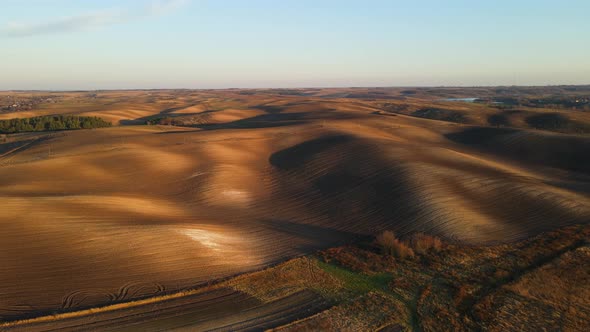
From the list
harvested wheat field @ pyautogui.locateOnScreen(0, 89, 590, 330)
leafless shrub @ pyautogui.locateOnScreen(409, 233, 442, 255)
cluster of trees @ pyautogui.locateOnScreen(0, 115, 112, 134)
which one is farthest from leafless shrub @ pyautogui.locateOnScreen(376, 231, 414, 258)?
cluster of trees @ pyautogui.locateOnScreen(0, 115, 112, 134)

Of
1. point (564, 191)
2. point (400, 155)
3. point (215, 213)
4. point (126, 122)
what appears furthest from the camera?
point (126, 122)

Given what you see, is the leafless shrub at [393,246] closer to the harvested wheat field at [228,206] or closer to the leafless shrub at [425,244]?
the leafless shrub at [425,244]

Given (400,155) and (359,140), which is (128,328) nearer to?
(400,155)

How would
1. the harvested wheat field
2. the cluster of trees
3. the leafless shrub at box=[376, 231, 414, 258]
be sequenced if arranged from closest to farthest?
1. the harvested wheat field
2. the leafless shrub at box=[376, 231, 414, 258]
3. the cluster of trees

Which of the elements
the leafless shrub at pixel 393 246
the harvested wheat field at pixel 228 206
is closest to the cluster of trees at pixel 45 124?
the harvested wheat field at pixel 228 206

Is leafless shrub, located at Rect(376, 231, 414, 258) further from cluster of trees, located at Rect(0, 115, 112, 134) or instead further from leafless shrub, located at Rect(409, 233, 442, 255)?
cluster of trees, located at Rect(0, 115, 112, 134)

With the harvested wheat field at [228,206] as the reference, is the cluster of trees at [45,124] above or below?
above

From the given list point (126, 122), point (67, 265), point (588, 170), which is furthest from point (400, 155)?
point (126, 122)

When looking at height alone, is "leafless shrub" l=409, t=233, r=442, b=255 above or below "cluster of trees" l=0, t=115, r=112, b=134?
below
